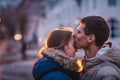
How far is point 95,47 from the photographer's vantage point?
341 cm

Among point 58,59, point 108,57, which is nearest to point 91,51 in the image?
point 108,57

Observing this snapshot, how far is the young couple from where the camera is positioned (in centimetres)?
312

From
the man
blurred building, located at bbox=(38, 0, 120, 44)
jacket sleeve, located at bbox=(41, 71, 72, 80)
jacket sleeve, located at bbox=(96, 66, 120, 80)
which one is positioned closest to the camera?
jacket sleeve, located at bbox=(41, 71, 72, 80)

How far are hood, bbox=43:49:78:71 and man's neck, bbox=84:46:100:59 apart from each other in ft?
0.86

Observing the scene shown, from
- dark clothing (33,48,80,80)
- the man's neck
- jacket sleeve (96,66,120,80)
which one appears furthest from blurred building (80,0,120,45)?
dark clothing (33,48,80,80)

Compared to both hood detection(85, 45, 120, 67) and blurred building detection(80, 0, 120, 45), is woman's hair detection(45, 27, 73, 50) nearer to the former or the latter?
hood detection(85, 45, 120, 67)

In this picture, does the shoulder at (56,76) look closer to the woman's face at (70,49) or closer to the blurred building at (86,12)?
the woman's face at (70,49)

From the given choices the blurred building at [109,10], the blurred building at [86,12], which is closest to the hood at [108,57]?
the blurred building at [86,12]

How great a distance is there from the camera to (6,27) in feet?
209

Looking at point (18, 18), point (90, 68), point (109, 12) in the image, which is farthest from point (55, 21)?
point (90, 68)

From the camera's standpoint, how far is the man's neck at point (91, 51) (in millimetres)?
3406

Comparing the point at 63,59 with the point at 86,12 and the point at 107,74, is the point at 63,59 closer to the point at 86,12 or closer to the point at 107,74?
the point at 107,74

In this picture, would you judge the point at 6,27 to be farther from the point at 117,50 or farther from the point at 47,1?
the point at 117,50

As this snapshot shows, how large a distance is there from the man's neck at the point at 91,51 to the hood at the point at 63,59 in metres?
0.26
